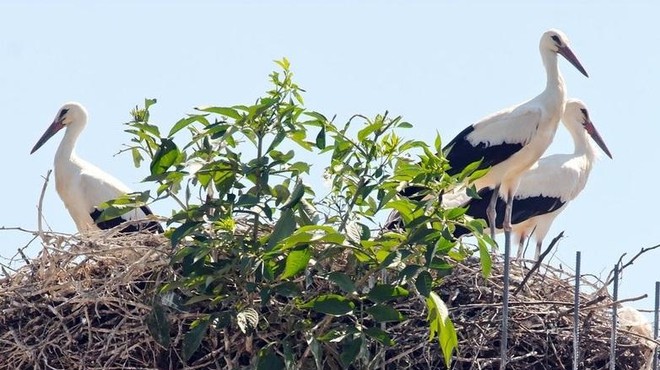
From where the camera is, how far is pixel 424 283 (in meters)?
6.12

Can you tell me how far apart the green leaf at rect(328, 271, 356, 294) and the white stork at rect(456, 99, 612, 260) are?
5.20 m

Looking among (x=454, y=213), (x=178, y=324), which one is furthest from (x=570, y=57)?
(x=454, y=213)

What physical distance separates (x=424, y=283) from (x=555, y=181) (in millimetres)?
5544

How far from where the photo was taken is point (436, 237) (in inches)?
238

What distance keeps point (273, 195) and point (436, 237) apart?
24.1 inches

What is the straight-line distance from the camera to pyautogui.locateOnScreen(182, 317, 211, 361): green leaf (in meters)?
6.31

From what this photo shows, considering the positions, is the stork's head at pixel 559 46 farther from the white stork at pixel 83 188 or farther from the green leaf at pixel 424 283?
the green leaf at pixel 424 283

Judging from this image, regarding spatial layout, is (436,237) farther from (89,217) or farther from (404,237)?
(89,217)

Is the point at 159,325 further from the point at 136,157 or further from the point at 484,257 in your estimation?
the point at 484,257

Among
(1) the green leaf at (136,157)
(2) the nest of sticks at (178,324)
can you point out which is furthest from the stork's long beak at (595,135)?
(1) the green leaf at (136,157)

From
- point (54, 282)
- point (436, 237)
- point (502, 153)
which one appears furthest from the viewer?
point (502, 153)

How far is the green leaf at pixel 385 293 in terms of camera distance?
20.5 feet

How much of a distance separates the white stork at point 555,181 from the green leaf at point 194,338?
17.1ft

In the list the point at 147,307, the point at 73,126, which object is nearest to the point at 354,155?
the point at 147,307
